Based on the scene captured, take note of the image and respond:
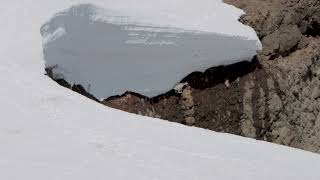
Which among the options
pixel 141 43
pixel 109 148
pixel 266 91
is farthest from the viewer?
A: pixel 266 91

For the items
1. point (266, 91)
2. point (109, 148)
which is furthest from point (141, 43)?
point (109, 148)

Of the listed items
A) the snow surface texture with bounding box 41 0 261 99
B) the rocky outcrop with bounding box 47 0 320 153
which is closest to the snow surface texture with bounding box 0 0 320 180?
the snow surface texture with bounding box 41 0 261 99

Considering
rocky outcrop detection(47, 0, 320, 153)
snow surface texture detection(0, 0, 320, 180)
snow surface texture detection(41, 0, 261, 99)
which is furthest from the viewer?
rocky outcrop detection(47, 0, 320, 153)

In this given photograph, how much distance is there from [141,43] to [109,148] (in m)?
2.75

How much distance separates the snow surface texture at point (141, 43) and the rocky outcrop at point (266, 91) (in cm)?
14

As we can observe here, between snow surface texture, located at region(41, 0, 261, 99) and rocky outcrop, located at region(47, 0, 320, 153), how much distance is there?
144 mm

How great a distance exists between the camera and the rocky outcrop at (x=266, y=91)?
562cm

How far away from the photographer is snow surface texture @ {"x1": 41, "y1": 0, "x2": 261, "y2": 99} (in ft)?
15.5

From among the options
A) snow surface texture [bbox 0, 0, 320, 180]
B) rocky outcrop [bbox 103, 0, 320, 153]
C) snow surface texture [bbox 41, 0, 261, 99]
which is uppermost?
snow surface texture [bbox 0, 0, 320, 180]

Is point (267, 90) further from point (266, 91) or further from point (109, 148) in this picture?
point (109, 148)

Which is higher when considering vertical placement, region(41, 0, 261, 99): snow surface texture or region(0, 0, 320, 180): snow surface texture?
region(0, 0, 320, 180): snow surface texture

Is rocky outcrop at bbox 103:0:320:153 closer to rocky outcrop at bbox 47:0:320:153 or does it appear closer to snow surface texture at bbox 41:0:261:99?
rocky outcrop at bbox 47:0:320:153

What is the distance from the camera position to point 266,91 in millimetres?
6137

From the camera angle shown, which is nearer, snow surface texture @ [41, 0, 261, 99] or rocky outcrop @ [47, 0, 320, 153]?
snow surface texture @ [41, 0, 261, 99]
